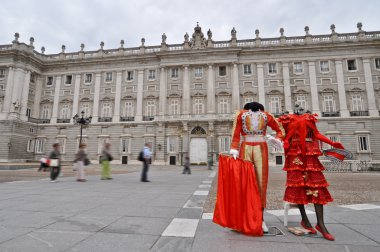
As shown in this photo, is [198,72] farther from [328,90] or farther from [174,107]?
[328,90]

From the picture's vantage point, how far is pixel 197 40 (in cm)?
2997

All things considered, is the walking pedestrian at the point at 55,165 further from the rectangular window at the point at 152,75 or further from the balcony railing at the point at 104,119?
the rectangular window at the point at 152,75

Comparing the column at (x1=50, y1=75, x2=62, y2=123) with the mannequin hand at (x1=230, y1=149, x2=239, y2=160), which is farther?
the column at (x1=50, y1=75, x2=62, y2=123)

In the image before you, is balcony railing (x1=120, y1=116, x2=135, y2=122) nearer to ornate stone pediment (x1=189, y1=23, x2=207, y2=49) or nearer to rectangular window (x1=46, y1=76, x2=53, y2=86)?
ornate stone pediment (x1=189, y1=23, x2=207, y2=49)

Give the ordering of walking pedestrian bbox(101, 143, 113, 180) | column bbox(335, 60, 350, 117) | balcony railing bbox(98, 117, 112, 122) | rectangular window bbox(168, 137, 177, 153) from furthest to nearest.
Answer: balcony railing bbox(98, 117, 112, 122)
rectangular window bbox(168, 137, 177, 153)
column bbox(335, 60, 350, 117)
walking pedestrian bbox(101, 143, 113, 180)

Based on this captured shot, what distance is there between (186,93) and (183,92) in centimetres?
42

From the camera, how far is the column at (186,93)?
2846 centimetres

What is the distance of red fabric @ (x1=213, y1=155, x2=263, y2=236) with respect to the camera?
2.99 m

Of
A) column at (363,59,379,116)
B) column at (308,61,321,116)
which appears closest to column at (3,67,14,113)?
column at (308,61,321,116)

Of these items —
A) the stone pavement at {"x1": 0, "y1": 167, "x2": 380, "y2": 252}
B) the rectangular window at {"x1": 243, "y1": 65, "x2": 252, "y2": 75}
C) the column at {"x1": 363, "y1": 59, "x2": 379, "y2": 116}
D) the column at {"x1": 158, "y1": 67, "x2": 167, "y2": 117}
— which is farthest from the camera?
the column at {"x1": 158, "y1": 67, "x2": 167, "y2": 117}

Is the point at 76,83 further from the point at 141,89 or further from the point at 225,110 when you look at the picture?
the point at 225,110

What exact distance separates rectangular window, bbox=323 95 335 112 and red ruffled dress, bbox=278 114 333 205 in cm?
2706

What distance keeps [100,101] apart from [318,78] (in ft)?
88.8

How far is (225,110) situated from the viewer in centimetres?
2830
